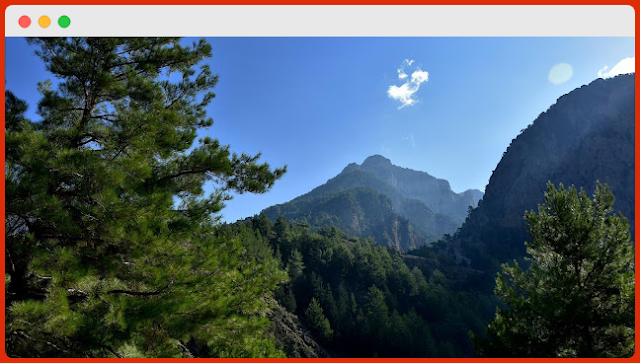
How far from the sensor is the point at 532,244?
8.93m

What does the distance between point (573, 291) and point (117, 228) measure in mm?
9773

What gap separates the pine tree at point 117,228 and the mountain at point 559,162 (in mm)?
106195

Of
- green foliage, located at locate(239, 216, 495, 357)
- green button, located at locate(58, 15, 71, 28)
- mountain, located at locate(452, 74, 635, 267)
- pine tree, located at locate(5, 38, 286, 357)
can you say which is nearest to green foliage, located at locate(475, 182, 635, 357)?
pine tree, located at locate(5, 38, 286, 357)

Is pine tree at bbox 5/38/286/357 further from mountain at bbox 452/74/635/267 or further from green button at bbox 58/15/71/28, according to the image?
mountain at bbox 452/74/635/267

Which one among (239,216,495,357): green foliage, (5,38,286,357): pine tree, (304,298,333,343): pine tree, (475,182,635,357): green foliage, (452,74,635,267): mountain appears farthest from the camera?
(452,74,635,267): mountain

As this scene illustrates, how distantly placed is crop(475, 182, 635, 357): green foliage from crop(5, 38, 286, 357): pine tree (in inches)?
240

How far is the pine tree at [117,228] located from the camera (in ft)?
15.2

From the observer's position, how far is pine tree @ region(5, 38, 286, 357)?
4633 millimetres

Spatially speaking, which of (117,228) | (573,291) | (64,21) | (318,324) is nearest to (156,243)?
(117,228)

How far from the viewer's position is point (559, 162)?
4304 inches

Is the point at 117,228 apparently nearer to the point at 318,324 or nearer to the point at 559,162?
the point at 318,324

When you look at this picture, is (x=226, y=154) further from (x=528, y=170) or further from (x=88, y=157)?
(x=528, y=170)

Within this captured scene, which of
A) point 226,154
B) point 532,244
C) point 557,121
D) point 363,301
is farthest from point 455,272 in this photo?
point 226,154

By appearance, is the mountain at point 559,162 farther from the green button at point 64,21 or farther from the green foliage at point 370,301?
the green button at point 64,21
